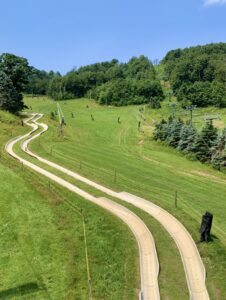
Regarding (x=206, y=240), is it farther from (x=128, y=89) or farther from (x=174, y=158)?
(x=128, y=89)

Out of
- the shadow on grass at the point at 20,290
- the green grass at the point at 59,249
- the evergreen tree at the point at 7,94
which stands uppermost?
the evergreen tree at the point at 7,94

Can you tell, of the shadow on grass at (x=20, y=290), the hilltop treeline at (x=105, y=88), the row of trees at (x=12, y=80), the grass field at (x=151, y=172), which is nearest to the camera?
the shadow on grass at (x=20, y=290)

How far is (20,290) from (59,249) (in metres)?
3.75

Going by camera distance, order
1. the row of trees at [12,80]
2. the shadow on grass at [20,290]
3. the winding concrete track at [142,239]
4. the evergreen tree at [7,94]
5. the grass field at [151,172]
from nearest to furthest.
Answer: the winding concrete track at [142,239], the shadow on grass at [20,290], the grass field at [151,172], the evergreen tree at [7,94], the row of trees at [12,80]

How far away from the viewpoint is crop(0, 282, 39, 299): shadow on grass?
16.4 metres

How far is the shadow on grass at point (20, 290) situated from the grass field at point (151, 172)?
699 cm

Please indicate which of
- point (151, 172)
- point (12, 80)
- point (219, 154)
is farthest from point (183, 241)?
point (12, 80)

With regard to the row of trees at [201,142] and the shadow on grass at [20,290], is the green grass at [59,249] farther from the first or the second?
the row of trees at [201,142]

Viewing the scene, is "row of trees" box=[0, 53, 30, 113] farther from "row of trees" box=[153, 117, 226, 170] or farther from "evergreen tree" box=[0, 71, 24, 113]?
"row of trees" box=[153, 117, 226, 170]

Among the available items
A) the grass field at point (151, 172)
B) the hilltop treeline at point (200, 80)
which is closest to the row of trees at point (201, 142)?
the grass field at point (151, 172)

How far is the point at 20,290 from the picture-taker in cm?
1673

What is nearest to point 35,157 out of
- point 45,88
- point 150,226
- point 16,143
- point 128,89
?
point 16,143

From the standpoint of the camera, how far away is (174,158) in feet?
169

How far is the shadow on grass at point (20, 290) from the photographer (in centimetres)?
1641
